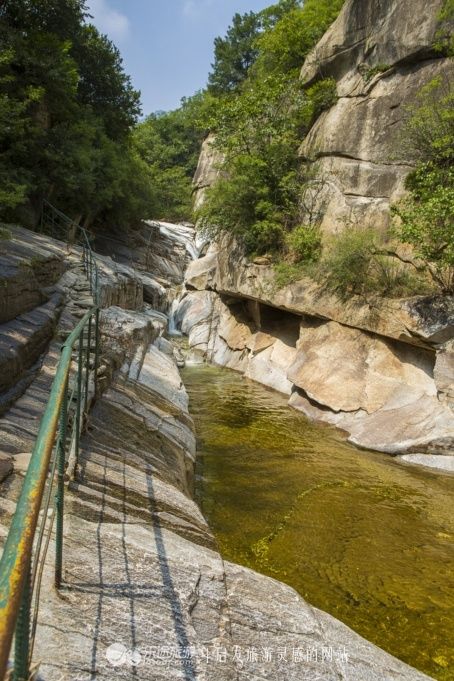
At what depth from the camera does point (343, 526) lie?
6.42 meters

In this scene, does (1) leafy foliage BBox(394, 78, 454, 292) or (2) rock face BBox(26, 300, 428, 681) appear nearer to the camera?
(2) rock face BBox(26, 300, 428, 681)

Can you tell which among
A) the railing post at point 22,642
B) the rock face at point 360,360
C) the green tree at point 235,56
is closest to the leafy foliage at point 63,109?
the rock face at point 360,360

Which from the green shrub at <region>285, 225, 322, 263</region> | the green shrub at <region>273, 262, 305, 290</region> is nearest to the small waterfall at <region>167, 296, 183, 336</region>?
the green shrub at <region>273, 262, 305, 290</region>

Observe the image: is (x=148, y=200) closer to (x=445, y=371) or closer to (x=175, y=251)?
(x=175, y=251)

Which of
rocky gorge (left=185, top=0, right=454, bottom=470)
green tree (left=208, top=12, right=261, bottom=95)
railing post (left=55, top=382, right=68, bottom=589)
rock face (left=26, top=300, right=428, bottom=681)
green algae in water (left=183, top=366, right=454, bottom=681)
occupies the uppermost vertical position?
green tree (left=208, top=12, right=261, bottom=95)

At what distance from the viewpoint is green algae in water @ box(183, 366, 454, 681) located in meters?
4.64

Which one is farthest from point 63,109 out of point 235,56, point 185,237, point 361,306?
point 235,56

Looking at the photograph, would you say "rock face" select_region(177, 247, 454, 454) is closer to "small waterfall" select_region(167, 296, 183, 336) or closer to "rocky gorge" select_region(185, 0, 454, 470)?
"rocky gorge" select_region(185, 0, 454, 470)

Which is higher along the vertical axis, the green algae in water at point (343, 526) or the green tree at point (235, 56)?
the green tree at point (235, 56)

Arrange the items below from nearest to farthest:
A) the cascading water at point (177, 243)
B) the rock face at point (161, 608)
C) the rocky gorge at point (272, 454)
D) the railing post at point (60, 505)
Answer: the rock face at point (161, 608) → the railing post at point (60, 505) → the rocky gorge at point (272, 454) → the cascading water at point (177, 243)

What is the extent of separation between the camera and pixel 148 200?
28.6 metres

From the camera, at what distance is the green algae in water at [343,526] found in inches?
183

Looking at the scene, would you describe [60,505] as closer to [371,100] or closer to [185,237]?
[371,100]

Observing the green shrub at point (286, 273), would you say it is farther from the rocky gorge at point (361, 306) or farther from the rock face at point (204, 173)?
the rock face at point (204, 173)
